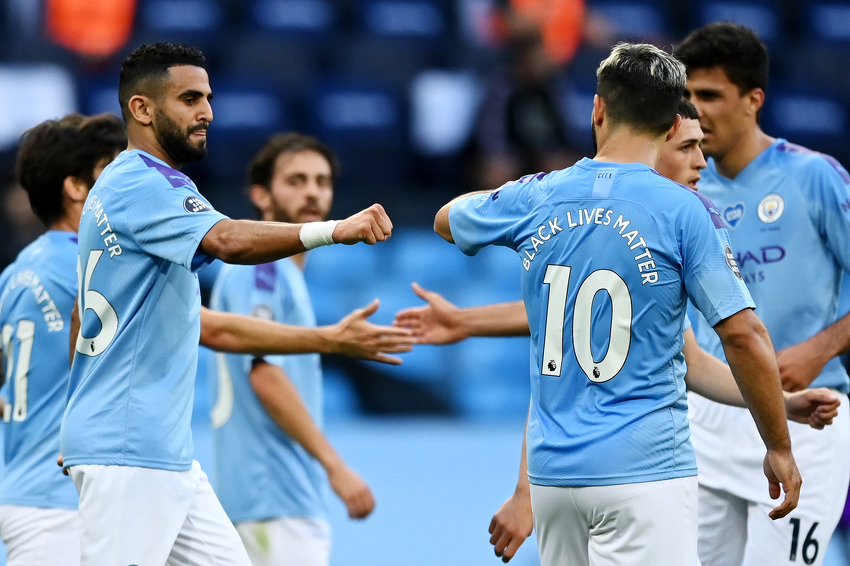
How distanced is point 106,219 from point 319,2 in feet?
34.3

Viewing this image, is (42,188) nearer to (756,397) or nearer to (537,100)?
(756,397)

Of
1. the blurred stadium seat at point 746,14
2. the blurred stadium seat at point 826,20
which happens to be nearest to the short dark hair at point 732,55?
the blurred stadium seat at point 746,14

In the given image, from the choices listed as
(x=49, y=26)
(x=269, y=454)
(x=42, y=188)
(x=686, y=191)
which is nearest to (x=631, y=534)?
(x=686, y=191)

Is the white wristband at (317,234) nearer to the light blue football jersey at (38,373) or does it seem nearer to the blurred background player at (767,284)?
→ the light blue football jersey at (38,373)

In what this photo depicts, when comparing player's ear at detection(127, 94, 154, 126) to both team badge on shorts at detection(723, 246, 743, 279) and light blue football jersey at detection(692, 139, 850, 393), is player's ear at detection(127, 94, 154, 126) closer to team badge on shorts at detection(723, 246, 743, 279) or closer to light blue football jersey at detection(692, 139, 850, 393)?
team badge on shorts at detection(723, 246, 743, 279)

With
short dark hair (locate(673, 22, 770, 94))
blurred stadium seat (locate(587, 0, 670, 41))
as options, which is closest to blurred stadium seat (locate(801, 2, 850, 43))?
blurred stadium seat (locate(587, 0, 670, 41))

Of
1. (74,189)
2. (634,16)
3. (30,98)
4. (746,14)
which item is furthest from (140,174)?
(746,14)

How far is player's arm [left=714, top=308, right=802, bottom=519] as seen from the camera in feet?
12.0

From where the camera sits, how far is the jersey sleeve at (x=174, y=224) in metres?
3.90

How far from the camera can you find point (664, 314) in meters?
3.72

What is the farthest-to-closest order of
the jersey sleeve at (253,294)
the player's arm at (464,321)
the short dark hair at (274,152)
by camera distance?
the short dark hair at (274,152) → the jersey sleeve at (253,294) → the player's arm at (464,321)

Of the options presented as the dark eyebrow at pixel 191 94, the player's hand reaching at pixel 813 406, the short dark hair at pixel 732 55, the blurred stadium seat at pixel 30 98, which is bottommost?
Answer: the player's hand reaching at pixel 813 406

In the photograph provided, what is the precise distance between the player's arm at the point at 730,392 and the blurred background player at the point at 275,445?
1766 mm

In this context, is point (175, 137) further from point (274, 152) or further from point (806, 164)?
point (806, 164)
